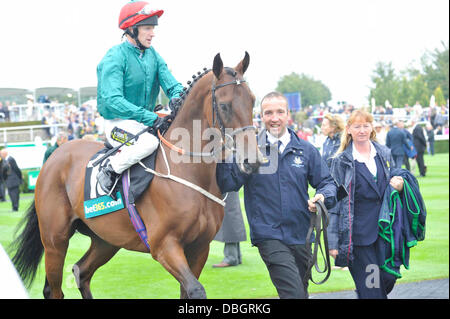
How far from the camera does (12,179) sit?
1530cm

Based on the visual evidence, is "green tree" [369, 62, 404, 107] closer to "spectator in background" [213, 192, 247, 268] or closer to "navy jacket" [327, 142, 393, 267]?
"spectator in background" [213, 192, 247, 268]

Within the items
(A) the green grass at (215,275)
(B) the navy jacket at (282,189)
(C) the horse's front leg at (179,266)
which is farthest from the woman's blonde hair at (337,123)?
(C) the horse's front leg at (179,266)

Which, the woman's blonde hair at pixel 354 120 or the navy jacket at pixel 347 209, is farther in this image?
the woman's blonde hair at pixel 354 120

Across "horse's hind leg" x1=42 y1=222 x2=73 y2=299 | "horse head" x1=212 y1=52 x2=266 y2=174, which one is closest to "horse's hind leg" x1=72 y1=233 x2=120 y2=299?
"horse's hind leg" x1=42 y1=222 x2=73 y2=299

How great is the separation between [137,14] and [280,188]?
1.72 metres

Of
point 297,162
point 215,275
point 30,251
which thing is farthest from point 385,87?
point 297,162

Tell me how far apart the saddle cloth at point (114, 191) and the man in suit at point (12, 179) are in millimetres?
10935

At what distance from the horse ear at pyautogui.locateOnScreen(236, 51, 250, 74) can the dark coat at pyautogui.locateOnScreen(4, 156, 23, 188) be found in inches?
483

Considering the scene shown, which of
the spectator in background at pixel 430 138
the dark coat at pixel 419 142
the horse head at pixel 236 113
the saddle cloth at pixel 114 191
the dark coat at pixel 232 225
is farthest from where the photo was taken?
the spectator in background at pixel 430 138

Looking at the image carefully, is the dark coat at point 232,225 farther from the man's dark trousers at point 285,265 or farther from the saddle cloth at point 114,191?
the man's dark trousers at point 285,265

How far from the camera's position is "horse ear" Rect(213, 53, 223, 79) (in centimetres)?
409

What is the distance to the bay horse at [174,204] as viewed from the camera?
13.1 feet

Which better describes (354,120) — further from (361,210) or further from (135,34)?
(135,34)
